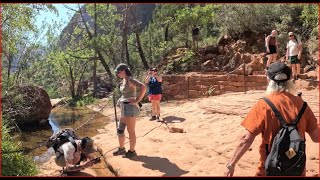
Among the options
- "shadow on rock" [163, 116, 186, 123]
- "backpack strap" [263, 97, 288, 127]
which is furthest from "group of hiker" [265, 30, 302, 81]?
"backpack strap" [263, 97, 288, 127]

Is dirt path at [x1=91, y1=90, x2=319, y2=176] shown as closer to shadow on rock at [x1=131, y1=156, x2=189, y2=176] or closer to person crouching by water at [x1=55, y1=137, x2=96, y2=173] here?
shadow on rock at [x1=131, y1=156, x2=189, y2=176]

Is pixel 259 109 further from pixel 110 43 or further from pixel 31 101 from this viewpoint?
pixel 110 43

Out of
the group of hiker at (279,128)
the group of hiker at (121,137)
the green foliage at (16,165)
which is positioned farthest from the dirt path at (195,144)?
the group of hiker at (279,128)

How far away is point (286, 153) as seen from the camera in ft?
9.19

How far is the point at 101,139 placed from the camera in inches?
326

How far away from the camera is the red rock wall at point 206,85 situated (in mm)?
14252

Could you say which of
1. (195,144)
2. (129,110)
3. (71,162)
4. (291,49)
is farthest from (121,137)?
(291,49)

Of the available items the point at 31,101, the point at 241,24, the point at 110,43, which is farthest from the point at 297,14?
the point at 31,101

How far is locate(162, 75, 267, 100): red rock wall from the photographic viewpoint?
14.3 meters

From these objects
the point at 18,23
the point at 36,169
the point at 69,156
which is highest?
the point at 18,23

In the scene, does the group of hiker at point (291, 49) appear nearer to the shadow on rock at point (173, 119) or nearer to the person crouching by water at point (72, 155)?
the shadow on rock at point (173, 119)

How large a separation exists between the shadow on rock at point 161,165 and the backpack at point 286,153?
8.99 ft

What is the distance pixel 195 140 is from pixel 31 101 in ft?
25.7

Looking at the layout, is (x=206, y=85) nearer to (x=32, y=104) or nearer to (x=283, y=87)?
(x=32, y=104)
